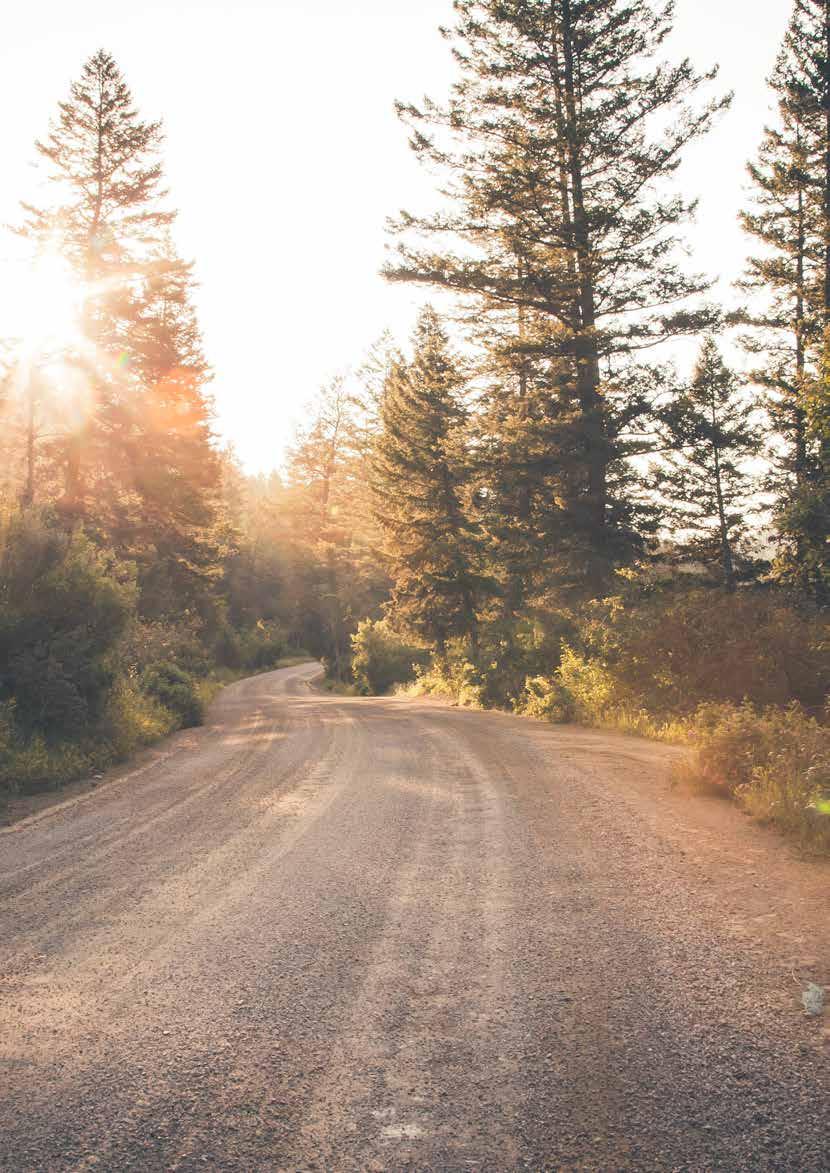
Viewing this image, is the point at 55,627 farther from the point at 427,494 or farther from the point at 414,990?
the point at 427,494

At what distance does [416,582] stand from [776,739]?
721 inches

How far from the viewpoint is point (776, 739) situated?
24.9 feet

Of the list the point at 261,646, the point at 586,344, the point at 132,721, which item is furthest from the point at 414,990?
the point at 261,646

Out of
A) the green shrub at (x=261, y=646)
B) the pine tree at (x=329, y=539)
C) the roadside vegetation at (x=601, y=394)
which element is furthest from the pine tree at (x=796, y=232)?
the green shrub at (x=261, y=646)

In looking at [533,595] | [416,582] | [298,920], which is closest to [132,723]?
[298,920]

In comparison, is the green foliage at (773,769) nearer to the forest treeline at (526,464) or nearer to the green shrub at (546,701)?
the forest treeline at (526,464)

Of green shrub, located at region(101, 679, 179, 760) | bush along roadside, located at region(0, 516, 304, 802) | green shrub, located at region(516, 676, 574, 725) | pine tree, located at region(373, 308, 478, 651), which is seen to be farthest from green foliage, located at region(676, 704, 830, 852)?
pine tree, located at region(373, 308, 478, 651)

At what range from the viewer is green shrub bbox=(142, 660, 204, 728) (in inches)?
624

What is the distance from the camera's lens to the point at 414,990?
140 inches

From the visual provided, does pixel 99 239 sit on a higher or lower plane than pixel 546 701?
higher

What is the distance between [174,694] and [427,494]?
37.9ft

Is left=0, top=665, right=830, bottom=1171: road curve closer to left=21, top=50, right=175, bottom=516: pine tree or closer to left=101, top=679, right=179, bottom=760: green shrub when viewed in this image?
left=101, top=679, right=179, bottom=760: green shrub

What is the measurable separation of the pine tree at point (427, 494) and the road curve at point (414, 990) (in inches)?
694

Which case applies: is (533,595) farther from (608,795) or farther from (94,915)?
(94,915)
